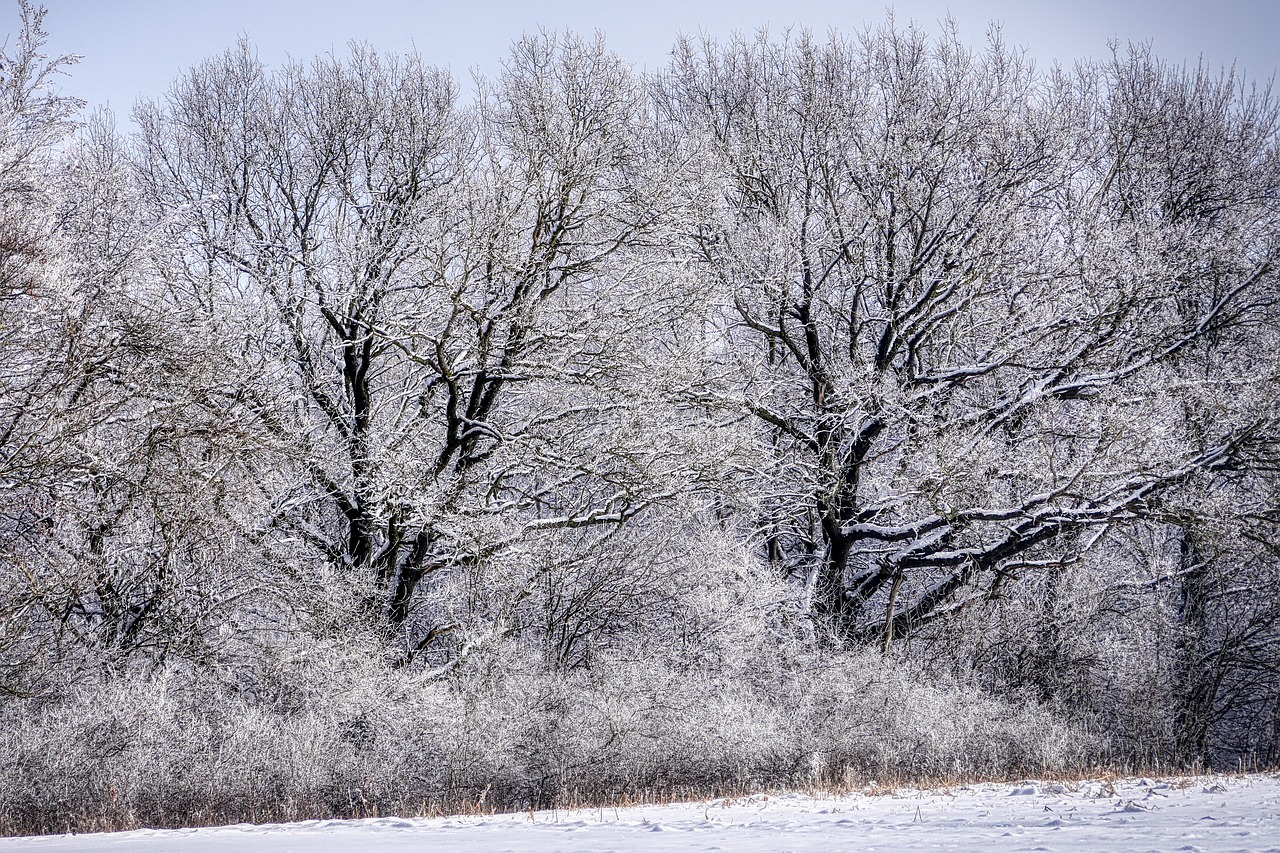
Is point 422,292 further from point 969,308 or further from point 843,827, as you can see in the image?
point 843,827

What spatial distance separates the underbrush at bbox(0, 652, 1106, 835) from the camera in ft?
28.0

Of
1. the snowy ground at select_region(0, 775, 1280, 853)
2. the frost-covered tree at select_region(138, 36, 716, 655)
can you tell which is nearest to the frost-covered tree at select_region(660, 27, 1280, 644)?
the frost-covered tree at select_region(138, 36, 716, 655)

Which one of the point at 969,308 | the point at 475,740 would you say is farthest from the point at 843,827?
the point at 969,308

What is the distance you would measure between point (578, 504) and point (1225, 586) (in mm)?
10839

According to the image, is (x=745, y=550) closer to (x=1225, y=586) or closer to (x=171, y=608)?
(x=171, y=608)

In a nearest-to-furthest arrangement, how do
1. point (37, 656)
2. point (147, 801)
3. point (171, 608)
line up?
point (147, 801)
point (37, 656)
point (171, 608)

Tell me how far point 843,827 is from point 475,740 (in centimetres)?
467

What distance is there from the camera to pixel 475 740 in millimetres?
9617

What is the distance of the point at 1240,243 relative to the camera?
1422 cm

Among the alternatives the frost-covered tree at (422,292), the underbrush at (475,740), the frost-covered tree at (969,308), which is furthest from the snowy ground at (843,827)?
the frost-covered tree at (969,308)

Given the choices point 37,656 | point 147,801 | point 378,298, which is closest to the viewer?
point 147,801

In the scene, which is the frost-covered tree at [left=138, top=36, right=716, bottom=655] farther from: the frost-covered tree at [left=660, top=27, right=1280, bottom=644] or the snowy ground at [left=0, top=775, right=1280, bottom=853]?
the snowy ground at [left=0, top=775, right=1280, bottom=853]

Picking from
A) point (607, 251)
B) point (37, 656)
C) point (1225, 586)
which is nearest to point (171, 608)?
point (37, 656)

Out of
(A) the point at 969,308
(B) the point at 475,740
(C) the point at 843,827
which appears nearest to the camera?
(C) the point at 843,827
